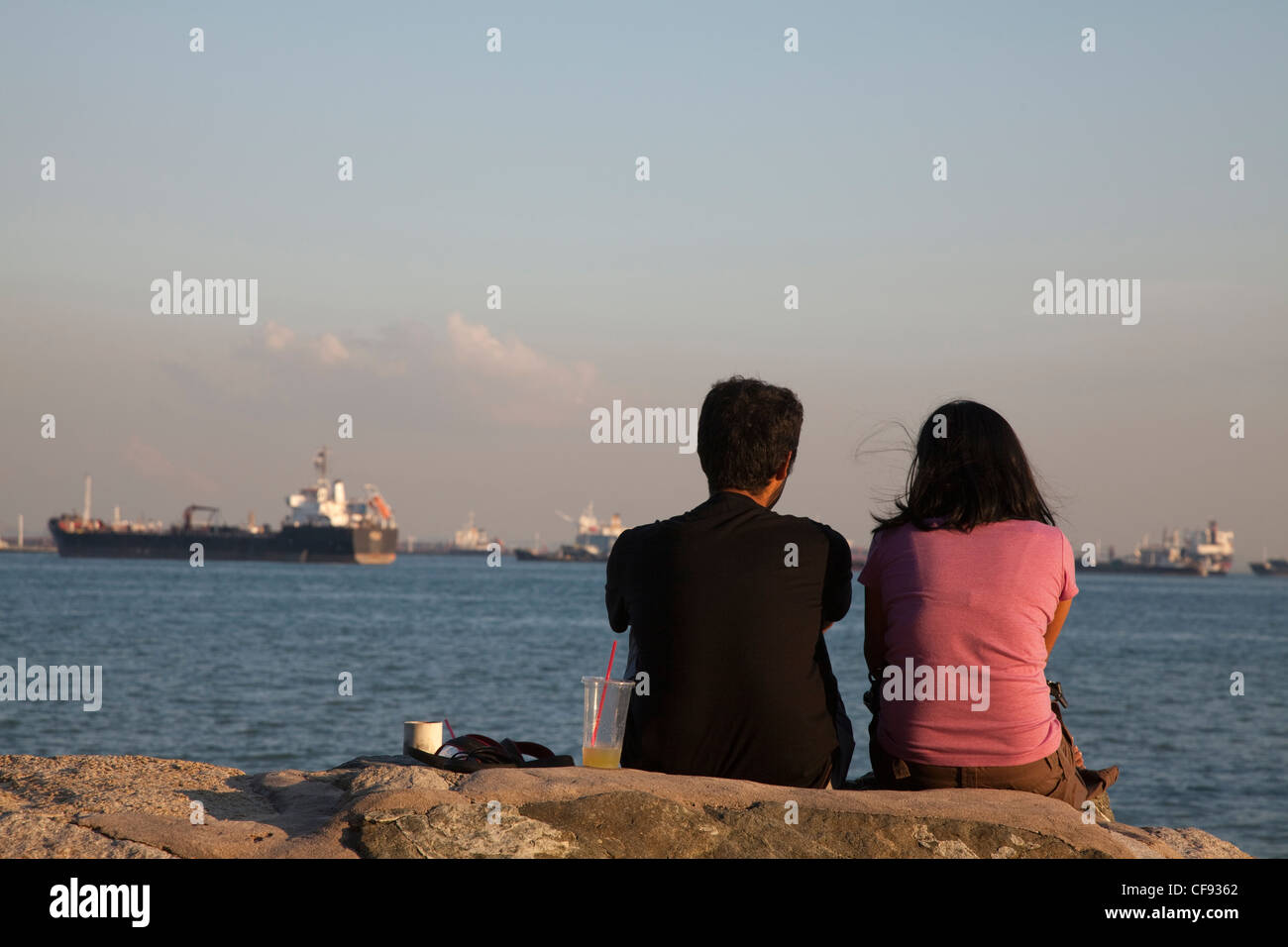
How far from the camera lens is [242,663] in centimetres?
2470

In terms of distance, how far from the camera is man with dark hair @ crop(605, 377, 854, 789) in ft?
8.54

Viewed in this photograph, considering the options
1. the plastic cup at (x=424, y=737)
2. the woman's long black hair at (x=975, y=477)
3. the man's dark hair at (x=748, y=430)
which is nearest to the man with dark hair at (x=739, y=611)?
the man's dark hair at (x=748, y=430)

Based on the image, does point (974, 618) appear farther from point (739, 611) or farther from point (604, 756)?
point (604, 756)

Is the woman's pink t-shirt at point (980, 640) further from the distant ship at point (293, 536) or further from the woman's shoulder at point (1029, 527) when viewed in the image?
the distant ship at point (293, 536)

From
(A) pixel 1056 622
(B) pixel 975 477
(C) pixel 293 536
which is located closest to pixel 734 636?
(B) pixel 975 477

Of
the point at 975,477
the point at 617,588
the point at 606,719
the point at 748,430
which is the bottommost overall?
the point at 606,719

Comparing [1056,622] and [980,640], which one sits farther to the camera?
[1056,622]

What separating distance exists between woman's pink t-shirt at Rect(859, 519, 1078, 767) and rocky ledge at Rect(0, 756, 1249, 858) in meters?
0.14

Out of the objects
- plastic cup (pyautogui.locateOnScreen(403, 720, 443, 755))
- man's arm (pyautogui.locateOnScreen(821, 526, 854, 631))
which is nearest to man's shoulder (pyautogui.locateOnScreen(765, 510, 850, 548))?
man's arm (pyautogui.locateOnScreen(821, 526, 854, 631))

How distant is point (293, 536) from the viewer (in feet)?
273

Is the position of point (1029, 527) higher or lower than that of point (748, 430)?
lower

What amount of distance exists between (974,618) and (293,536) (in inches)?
3320
